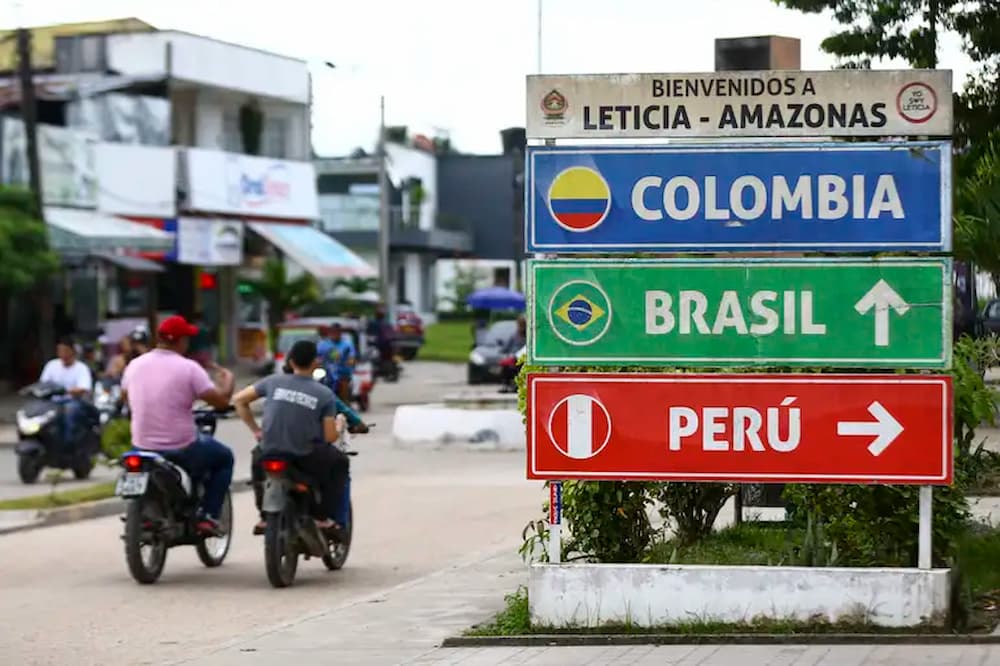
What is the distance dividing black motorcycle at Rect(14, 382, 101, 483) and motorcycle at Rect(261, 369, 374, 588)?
9.33 meters

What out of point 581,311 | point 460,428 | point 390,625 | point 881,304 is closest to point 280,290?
point 460,428

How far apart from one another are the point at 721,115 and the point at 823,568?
7.75ft

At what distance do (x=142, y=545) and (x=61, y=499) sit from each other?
5963 millimetres


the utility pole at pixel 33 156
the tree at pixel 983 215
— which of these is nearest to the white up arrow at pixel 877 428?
the tree at pixel 983 215

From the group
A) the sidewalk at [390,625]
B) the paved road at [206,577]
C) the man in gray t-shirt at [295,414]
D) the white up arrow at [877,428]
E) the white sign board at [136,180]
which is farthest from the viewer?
the white sign board at [136,180]

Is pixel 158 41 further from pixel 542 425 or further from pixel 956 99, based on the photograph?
pixel 956 99

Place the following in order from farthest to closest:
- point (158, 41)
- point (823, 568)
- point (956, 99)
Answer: point (158, 41)
point (823, 568)
point (956, 99)

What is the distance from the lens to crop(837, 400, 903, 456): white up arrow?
31.3 feet

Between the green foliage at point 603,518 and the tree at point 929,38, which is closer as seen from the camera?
the tree at point 929,38

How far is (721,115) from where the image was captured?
971cm

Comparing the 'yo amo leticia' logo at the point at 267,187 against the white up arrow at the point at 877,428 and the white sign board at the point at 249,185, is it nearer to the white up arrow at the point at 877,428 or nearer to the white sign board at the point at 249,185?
the white sign board at the point at 249,185

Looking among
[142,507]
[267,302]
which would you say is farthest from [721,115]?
[267,302]

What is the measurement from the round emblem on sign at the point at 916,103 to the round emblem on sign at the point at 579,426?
2.16 m

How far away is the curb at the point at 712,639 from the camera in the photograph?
893 cm
